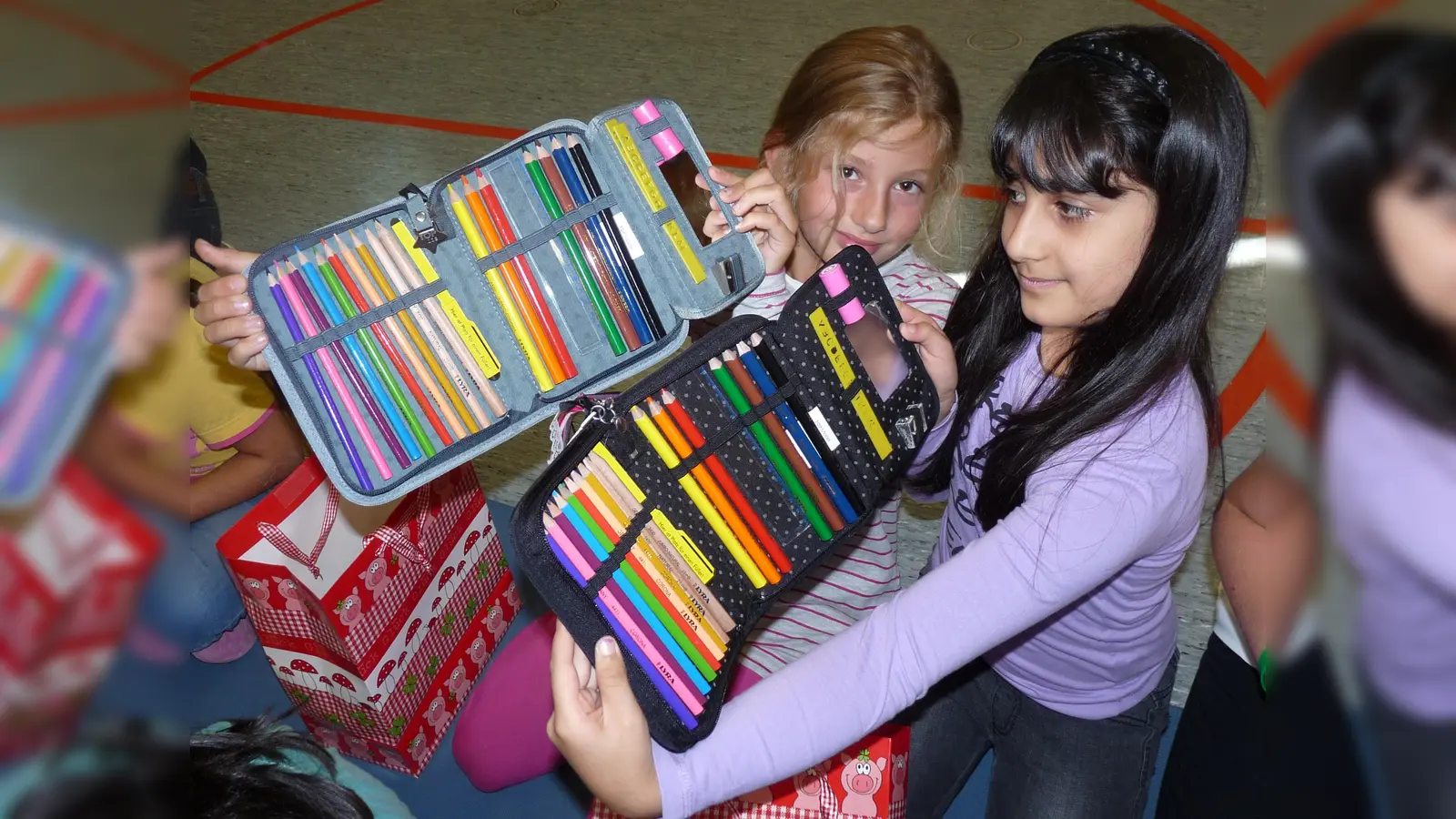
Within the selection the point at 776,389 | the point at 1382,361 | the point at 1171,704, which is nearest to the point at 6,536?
the point at 1382,361

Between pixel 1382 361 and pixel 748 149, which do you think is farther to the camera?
pixel 748 149

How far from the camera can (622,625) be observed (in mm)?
693

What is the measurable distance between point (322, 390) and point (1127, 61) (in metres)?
0.67

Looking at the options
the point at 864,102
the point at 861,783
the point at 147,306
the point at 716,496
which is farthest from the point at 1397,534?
the point at 864,102

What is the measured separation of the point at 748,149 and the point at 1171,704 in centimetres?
151

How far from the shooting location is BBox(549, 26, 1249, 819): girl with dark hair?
66 cm

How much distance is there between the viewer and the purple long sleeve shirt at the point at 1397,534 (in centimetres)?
15

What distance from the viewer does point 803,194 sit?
3.72 feet

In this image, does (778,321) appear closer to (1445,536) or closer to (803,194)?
(803,194)

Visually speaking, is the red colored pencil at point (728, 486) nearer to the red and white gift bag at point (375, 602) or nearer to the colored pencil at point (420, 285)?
the colored pencil at point (420, 285)

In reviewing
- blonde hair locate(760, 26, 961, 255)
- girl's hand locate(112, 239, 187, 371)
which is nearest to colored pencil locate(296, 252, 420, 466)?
blonde hair locate(760, 26, 961, 255)

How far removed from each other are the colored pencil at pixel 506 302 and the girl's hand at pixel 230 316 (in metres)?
0.17

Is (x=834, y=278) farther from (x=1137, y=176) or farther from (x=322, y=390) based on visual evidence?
(x=322, y=390)

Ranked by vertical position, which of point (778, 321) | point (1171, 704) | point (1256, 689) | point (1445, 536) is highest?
point (1445, 536)
